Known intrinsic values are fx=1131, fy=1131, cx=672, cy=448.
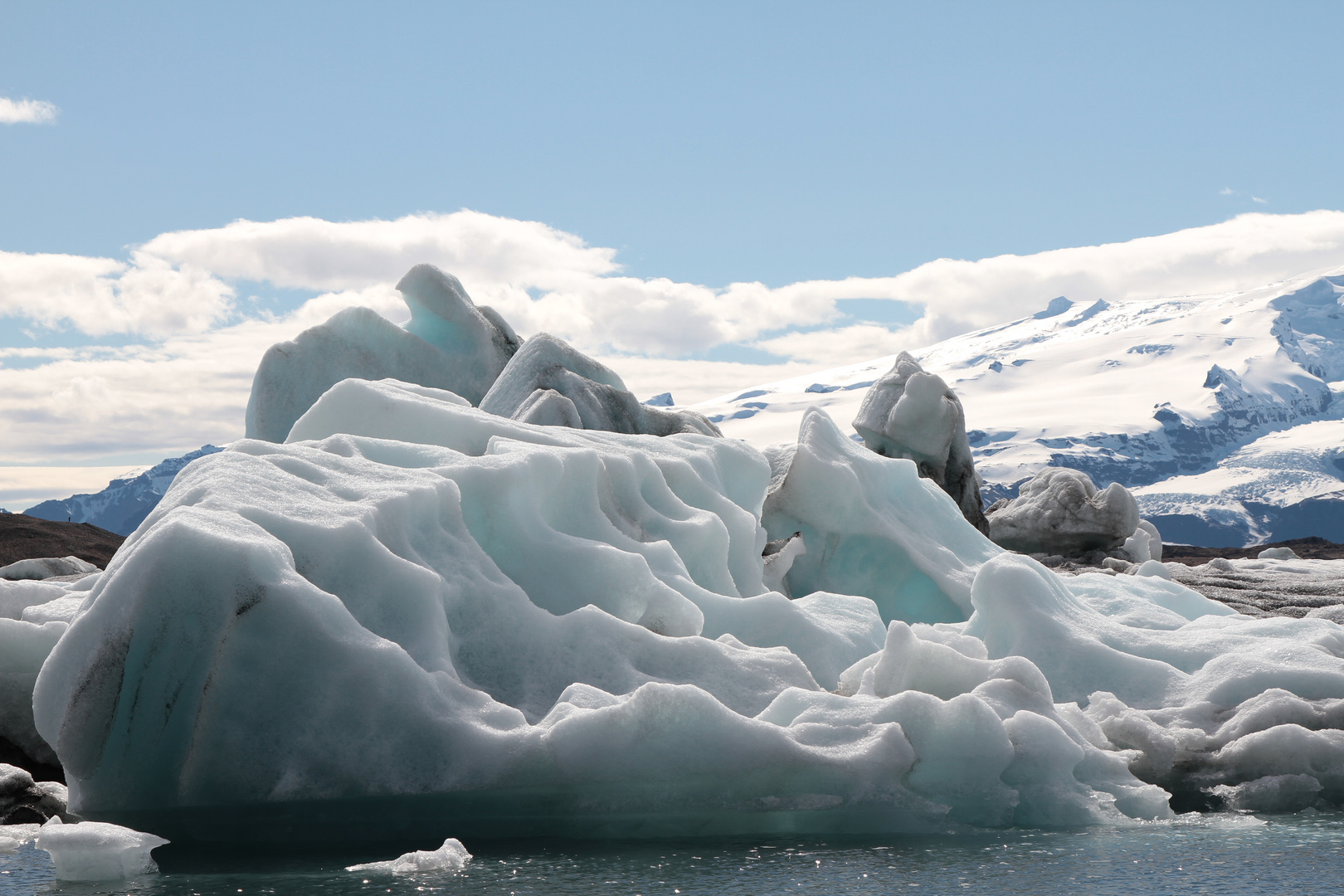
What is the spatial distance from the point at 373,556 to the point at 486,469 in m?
1.64

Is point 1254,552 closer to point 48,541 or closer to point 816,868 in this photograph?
point 48,541

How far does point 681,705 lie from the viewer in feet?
20.2

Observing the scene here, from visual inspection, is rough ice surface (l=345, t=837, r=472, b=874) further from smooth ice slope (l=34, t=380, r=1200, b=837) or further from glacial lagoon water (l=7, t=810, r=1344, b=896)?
smooth ice slope (l=34, t=380, r=1200, b=837)

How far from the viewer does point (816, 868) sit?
5473 millimetres

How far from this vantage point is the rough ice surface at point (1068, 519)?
2761 cm

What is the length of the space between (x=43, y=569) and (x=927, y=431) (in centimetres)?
1747

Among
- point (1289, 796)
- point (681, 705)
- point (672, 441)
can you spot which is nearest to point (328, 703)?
point (681, 705)

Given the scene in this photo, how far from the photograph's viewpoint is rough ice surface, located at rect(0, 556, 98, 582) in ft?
57.4

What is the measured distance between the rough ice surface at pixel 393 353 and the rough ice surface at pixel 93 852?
1164cm

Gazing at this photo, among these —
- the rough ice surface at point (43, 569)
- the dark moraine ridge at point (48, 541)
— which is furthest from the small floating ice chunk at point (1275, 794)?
the dark moraine ridge at point (48, 541)

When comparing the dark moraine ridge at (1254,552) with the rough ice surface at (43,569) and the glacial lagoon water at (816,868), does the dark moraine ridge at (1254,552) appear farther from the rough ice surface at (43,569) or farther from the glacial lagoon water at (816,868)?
the glacial lagoon water at (816,868)

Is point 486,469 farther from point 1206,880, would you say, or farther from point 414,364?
point 414,364

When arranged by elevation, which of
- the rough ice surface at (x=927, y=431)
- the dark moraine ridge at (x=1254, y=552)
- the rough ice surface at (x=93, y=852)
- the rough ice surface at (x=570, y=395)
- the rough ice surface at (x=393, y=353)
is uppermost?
the rough ice surface at (x=393, y=353)

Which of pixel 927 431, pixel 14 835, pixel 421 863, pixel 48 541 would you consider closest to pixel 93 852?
pixel 14 835
